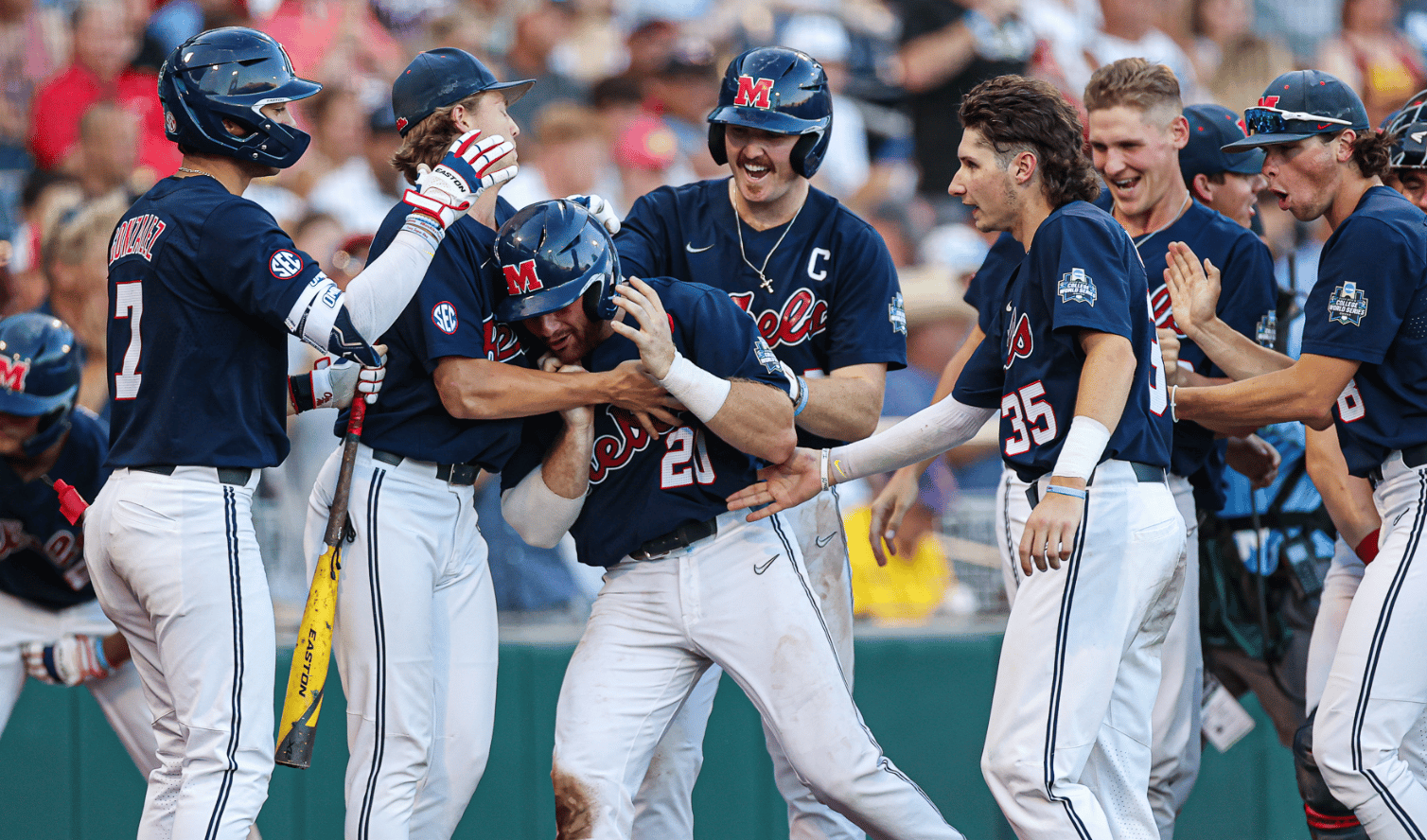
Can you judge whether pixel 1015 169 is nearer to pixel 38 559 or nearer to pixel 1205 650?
pixel 1205 650

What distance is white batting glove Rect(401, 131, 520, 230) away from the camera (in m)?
3.48

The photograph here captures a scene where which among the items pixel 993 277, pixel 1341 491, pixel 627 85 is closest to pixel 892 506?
pixel 993 277

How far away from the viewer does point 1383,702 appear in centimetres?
354

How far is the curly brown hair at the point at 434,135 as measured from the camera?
381cm

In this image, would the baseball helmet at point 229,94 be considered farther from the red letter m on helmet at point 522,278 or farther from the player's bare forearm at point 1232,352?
the player's bare forearm at point 1232,352

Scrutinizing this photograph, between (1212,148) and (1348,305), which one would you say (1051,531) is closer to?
(1348,305)

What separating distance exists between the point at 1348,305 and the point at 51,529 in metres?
4.28

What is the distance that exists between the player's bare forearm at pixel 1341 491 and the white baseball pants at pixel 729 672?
1.86 m

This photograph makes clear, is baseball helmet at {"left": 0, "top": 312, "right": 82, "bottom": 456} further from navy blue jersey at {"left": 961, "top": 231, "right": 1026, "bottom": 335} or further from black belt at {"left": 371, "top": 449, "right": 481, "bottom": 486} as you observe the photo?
navy blue jersey at {"left": 961, "top": 231, "right": 1026, "bottom": 335}

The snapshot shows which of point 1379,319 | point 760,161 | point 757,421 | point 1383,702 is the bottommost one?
point 1383,702

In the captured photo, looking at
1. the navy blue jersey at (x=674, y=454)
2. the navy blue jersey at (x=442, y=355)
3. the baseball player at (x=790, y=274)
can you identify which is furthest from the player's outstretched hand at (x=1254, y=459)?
the navy blue jersey at (x=442, y=355)

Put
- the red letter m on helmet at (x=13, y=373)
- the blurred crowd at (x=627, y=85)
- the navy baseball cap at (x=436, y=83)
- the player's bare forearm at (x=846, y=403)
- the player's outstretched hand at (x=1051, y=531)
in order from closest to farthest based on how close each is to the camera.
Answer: the player's outstretched hand at (x=1051, y=531) < the navy baseball cap at (x=436, y=83) < the player's bare forearm at (x=846, y=403) < the red letter m on helmet at (x=13, y=373) < the blurred crowd at (x=627, y=85)

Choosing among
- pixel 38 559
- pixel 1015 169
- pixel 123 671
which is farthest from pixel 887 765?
pixel 38 559

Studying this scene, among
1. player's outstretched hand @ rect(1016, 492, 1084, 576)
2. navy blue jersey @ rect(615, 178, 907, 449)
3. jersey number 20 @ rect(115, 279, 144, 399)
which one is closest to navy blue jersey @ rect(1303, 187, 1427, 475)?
player's outstretched hand @ rect(1016, 492, 1084, 576)
